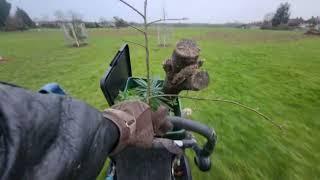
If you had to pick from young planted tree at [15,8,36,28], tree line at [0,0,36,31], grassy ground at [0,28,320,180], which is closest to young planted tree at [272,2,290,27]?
grassy ground at [0,28,320,180]

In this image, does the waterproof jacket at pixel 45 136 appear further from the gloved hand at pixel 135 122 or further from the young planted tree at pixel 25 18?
the young planted tree at pixel 25 18

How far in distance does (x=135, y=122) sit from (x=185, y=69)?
0.62 m

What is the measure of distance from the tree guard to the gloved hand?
1.31 ft

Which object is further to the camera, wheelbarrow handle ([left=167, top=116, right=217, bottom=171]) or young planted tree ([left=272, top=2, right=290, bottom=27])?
young planted tree ([left=272, top=2, right=290, bottom=27])

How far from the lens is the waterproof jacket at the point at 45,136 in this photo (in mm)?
455

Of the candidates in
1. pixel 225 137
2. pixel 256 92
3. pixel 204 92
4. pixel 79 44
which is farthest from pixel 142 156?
pixel 79 44

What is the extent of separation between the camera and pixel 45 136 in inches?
20.2

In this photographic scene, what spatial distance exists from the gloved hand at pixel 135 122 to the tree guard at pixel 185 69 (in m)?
0.40

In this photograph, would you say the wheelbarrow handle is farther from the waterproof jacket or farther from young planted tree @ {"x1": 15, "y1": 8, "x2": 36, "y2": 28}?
young planted tree @ {"x1": 15, "y1": 8, "x2": 36, "y2": 28}

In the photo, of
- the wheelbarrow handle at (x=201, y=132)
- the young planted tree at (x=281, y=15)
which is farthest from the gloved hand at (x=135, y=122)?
the young planted tree at (x=281, y=15)

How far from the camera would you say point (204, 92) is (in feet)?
13.1

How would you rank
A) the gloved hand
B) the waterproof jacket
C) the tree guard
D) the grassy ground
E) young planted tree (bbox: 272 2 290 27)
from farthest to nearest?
young planted tree (bbox: 272 2 290 27) < the grassy ground < the tree guard < the gloved hand < the waterproof jacket

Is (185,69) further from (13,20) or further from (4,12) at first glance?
(13,20)

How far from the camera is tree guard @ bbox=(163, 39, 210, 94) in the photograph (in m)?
1.36
